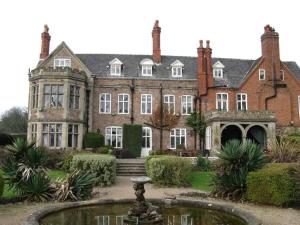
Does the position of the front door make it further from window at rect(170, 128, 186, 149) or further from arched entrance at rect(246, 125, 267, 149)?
arched entrance at rect(246, 125, 267, 149)

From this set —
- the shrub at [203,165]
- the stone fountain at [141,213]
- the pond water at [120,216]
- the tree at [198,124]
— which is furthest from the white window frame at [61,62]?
the stone fountain at [141,213]

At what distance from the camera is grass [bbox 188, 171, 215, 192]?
17341 millimetres

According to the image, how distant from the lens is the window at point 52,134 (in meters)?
27.8

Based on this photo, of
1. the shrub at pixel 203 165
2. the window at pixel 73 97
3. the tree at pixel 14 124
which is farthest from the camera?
the tree at pixel 14 124

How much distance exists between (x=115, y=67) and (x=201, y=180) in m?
17.2

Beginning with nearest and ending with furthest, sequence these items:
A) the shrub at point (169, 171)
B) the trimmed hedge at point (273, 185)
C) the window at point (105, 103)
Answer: the trimmed hedge at point (273, 185), the shrub at point (169, 171), the window at point (105, 103)

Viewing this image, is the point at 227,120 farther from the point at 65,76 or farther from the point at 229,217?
the point at 229,217

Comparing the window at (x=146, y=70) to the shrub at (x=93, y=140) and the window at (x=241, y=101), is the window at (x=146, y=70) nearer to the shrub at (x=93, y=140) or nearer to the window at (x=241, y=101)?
the shrub at (x=93, y=140)

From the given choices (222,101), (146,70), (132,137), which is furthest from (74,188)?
(222,101)

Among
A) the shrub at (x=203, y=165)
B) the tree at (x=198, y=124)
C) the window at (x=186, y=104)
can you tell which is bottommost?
the shrub at (x=203, y=165)

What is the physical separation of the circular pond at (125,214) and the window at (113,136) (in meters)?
18.9

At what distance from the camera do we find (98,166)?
57.6 feet

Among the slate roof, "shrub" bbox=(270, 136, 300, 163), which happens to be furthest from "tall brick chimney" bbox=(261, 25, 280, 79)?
"shrub" bbox=(270, 136, 300, 163)

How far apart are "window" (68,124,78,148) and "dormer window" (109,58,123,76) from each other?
692 cm
